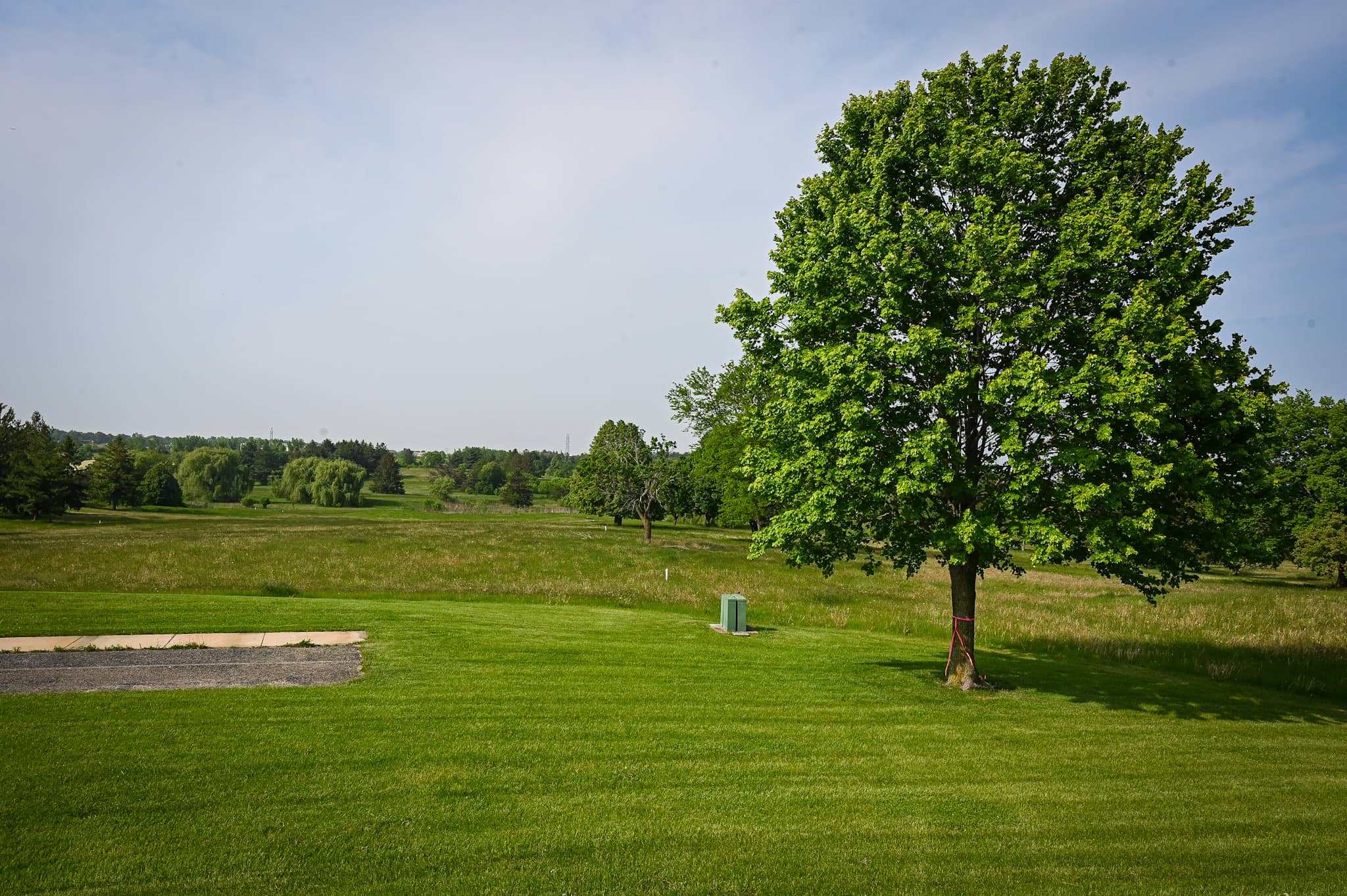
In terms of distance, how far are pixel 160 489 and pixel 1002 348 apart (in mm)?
118215

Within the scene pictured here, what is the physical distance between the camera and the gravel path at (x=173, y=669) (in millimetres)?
11711

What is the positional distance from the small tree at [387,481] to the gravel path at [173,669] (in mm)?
150454

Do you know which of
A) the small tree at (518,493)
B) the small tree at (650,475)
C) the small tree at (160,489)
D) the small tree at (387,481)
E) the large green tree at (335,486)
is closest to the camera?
the small tree at (650,475)

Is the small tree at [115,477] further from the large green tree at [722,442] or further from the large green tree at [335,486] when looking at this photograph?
the large green tree at [722,442]

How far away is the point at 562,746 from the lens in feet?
32.9

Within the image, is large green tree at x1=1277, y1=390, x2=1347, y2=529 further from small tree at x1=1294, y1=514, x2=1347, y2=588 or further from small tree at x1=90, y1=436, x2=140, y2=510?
small tree at x1=90, y1=436, x2=140, y2=510

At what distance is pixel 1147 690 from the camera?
52.7 feet

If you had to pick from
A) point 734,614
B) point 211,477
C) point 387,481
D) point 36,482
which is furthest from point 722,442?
point 387,481

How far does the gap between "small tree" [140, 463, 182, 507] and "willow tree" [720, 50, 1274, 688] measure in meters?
112

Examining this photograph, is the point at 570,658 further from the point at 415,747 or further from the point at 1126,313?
the point at 1126,313

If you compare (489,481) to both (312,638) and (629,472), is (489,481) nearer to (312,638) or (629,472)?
(629,472)

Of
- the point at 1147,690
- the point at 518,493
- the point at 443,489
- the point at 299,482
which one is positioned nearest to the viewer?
the point at 1147,690

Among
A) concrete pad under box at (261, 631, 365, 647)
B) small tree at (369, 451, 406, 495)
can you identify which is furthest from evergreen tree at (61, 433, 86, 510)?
concrete pad under box at (261, 631, 365, 647)

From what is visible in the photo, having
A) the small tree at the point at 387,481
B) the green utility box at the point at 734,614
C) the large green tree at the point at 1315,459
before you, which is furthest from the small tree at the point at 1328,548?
the small tree at the point at 387,481
